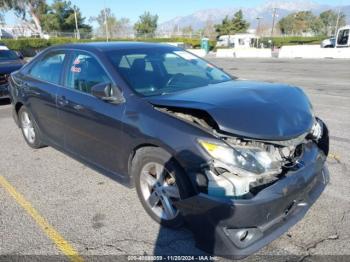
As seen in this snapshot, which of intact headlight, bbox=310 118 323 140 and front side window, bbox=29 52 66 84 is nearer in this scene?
intact headlight, bbox=310 118 323 140

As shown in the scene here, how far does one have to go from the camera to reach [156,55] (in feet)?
13.9

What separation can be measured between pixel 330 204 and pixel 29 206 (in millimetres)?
3167

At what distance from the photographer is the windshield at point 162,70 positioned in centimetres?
365

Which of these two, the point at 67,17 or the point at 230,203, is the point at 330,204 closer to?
the point at 230,203

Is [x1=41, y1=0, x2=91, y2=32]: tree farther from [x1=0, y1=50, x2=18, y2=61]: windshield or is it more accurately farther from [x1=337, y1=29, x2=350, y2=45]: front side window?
[x1=0, y1=50, x2=18, y2=61]: windshield

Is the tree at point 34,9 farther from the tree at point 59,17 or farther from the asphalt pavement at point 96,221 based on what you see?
the asphalt pavement at point 96,221

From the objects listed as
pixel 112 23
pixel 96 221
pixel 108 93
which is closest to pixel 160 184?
pixel 96 221

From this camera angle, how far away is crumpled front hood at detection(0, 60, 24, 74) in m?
9.16

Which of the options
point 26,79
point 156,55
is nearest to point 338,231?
point 156,55

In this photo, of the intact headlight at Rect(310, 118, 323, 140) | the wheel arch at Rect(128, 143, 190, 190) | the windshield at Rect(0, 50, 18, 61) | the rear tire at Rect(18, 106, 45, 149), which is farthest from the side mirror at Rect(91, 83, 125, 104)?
A: the windshield at Rect(0, 50, 18, 61)

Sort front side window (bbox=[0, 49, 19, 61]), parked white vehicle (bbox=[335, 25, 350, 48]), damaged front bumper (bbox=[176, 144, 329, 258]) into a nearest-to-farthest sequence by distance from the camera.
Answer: damaged front bumper (bbox=[176, 144, 329, 258]) → front side window (bbox=[0, 49, 19, 61]) → parked white vehicle (bbox=[335, 25, 350, 48])

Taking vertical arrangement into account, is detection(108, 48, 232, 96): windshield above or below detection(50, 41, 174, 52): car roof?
below

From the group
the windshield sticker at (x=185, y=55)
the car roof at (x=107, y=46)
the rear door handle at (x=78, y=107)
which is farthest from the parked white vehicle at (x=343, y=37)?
the rear door handle at (x=78, y=107)

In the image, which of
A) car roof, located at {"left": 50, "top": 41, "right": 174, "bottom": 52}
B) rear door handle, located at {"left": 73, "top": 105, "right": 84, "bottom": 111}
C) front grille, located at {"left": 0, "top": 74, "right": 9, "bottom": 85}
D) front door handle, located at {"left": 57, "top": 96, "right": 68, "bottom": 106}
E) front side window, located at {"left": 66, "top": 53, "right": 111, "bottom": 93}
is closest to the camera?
front side window, located at {"left": 66, "top": 53, "right": 111, "bottom": 93}
